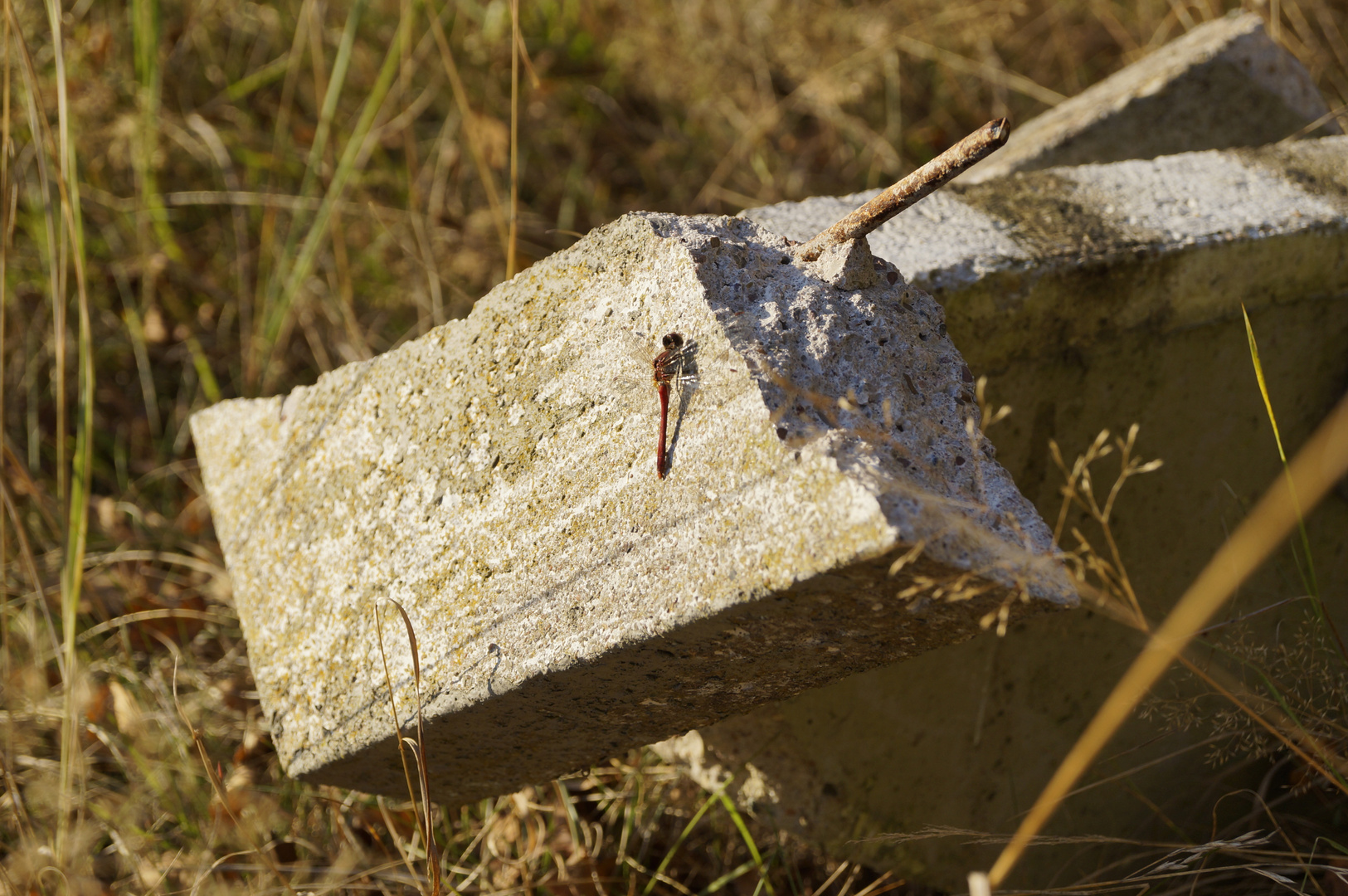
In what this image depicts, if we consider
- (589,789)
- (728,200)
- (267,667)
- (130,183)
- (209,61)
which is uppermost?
(209,61)

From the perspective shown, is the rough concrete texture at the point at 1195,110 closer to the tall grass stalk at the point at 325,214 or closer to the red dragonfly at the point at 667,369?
the red dragonfly at the point at 667,369

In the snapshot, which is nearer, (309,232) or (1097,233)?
(1097,233)

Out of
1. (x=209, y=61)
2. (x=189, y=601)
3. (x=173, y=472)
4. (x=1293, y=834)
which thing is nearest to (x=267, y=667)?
(x=189, y=601)

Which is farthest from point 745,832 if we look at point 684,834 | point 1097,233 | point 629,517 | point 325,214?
point 325,214

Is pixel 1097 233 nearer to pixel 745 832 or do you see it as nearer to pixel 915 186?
pixel 915 186

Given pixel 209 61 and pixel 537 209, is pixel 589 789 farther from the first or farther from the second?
pixel 209 61

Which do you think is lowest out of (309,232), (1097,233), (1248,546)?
(1248,546)

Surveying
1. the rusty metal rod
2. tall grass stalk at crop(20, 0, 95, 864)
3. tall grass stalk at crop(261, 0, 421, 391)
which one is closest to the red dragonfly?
the rusty metal rod
